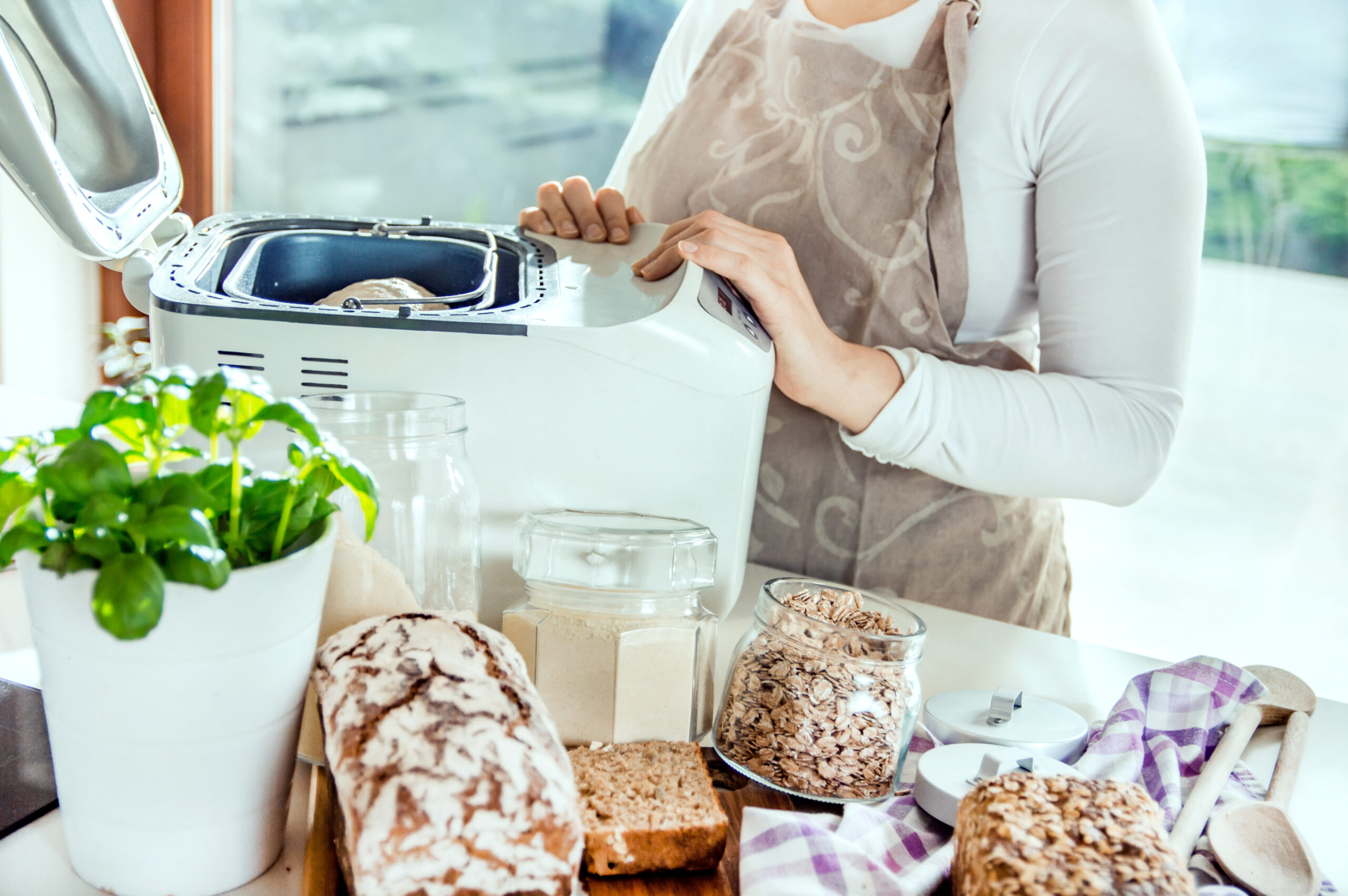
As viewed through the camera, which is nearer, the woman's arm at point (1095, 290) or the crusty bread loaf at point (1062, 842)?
the crusty bread loaf at point (1062, 842)

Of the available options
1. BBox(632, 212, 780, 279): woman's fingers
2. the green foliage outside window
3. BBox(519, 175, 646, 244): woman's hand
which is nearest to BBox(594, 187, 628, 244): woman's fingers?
BBox(519, 175, 646, 244): woman's hand

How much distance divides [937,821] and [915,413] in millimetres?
404

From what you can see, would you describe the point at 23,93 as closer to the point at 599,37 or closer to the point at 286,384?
the point at 286,384

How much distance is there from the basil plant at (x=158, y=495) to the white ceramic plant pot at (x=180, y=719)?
0.05ft

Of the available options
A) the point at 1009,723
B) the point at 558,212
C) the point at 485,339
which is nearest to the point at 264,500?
the point at 485,339

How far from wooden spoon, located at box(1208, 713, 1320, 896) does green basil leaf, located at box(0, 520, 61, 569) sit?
0.60 m

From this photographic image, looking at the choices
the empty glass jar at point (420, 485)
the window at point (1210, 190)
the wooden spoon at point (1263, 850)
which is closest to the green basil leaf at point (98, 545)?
the empty glass jar at point (420, 485)

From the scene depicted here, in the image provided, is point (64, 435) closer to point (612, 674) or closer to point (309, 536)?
point (309, 536)

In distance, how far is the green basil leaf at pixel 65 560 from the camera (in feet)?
1.22

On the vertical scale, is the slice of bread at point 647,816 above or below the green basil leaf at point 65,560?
below

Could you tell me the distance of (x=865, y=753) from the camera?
1.84ft

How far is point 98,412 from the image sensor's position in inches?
15.0

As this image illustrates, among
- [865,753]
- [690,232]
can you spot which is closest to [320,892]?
[865,753]

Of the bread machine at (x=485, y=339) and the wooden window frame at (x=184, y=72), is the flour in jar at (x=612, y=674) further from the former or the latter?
the wooden window frame at (x=184, y=72)
